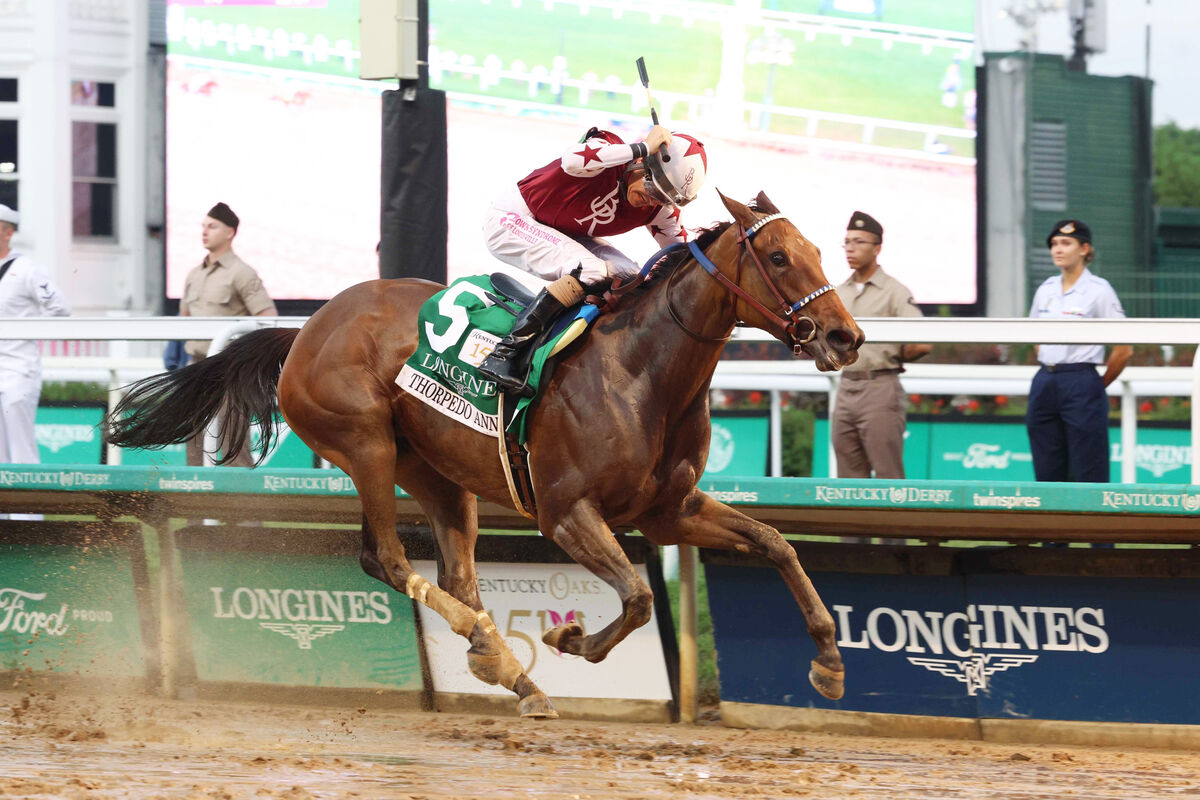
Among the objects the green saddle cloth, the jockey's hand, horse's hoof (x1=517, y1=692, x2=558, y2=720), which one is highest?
the jockey's hand

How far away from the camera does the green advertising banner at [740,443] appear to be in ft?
29.5

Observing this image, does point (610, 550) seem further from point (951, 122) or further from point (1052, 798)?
point (951, 122)

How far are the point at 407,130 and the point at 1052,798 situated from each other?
3074mm

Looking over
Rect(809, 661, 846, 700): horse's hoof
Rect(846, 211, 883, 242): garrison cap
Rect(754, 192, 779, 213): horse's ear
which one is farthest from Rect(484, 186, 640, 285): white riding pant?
Rect(846, 211, 883, 242): garrison cap

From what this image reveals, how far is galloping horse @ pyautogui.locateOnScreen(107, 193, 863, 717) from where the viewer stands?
15.0 feet

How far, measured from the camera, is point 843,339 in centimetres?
433

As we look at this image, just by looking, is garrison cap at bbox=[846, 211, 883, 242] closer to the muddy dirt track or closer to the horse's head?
the horse's head

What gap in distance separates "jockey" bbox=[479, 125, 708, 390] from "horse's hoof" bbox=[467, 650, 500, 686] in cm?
89

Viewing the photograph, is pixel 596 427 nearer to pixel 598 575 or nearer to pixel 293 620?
pixel 598 575

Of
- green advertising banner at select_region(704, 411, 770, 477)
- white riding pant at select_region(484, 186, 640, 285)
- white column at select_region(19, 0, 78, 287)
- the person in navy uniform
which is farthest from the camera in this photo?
white column at select_region(19, 0, 78, 287)

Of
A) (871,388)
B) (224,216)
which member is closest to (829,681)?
(871,388)

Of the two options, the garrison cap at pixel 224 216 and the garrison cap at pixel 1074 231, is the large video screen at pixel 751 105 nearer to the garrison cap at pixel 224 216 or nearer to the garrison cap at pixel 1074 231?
the garrison cap at pixel 224 216

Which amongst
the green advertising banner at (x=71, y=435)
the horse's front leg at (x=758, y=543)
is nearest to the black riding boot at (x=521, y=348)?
the horse's front leg at (x=758, y=543)

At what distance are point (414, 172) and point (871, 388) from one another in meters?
2.04
